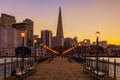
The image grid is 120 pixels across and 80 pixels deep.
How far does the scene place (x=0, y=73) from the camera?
1688 inches

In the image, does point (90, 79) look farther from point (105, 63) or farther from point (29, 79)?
point (105, 63)

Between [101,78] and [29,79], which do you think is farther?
[29,79]

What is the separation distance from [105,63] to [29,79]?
12.3 metres

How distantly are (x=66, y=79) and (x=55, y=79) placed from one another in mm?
985

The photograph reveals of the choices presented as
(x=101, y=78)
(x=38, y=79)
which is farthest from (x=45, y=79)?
(x=101, y=78)

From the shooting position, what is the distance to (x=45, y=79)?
2900cm

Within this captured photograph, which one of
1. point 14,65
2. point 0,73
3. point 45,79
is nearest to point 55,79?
point 45,79

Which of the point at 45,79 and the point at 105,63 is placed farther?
the point at 105,63

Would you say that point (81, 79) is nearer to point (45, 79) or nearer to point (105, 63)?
point (45, 79)

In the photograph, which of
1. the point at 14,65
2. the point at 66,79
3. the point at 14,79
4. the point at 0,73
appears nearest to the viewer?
the point at 14,79

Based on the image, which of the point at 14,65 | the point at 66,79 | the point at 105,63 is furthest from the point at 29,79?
the point at 105,63

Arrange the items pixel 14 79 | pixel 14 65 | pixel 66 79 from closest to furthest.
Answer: pixel 14 79
pixel 66 79
pixel 14 65

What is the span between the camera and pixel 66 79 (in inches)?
1124

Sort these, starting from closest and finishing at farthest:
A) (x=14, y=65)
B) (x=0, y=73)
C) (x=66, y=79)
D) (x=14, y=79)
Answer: (x=14, y=79), (x=66, y=79), (x=14, y=65), (x=0, y=73)
